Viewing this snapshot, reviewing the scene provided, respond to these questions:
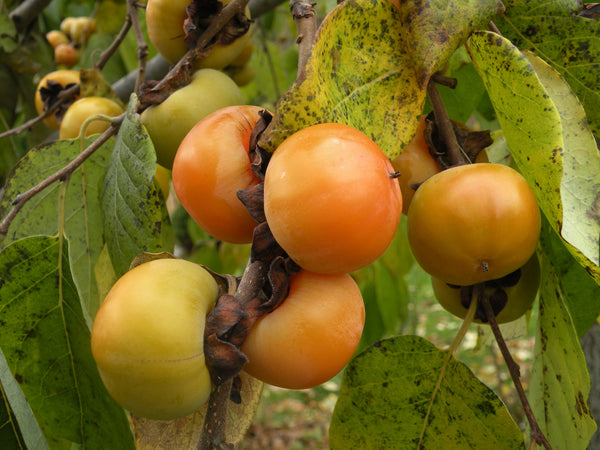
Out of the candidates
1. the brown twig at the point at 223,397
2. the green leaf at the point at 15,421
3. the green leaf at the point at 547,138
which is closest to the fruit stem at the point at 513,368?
the green leaf at the point at 547,138

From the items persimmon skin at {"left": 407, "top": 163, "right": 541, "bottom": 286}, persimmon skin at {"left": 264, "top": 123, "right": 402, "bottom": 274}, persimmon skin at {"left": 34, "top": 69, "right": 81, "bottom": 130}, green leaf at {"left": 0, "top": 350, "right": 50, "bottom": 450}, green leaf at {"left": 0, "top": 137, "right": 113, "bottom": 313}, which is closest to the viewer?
persimmon skin at {"left": 264, "top": 123, "right": 402, "bottom": 274}

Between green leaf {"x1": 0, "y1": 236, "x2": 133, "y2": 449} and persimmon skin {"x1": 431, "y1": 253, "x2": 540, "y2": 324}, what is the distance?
0.49 m

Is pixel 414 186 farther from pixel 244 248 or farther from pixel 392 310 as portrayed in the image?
pixel 244 248

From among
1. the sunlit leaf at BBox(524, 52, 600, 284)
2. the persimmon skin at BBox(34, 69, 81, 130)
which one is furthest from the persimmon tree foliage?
the persimmon skin at BBox(34, 69, 81, 130)

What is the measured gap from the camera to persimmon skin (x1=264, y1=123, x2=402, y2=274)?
55cm

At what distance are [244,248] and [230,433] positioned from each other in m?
1.45

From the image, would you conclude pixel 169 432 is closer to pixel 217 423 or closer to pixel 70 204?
pixel 217 423

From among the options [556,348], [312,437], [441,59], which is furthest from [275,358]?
[312,437]

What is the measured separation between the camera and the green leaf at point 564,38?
755 mm

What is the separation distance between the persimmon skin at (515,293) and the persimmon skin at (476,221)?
0.18 m

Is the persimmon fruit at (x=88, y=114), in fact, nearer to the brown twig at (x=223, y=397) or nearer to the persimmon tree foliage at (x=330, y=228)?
the persimmon tree foliage at (x=330, y=228)

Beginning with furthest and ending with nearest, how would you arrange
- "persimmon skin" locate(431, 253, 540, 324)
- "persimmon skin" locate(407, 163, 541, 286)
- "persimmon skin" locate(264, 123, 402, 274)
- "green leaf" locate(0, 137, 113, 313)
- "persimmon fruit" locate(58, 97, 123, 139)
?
"persimmon fruit" locate(58, 97, 123, 139) < "green leaf" locate(0, 137, 113, 313) < "persimmon skin" locate(431, 253, 540, 324) < "persimmon skin" locate(407, 163, 541, 286) < "persimmon skin" locate(264, 123, 402, 274)

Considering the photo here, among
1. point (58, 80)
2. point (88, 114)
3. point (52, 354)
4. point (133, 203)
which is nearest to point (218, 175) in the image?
point (133, 203)

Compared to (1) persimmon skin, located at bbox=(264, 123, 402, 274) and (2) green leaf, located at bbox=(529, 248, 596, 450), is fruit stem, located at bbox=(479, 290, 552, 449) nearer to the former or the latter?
(2) green leaf, located at bbox=(529, 248, 596, 450)
